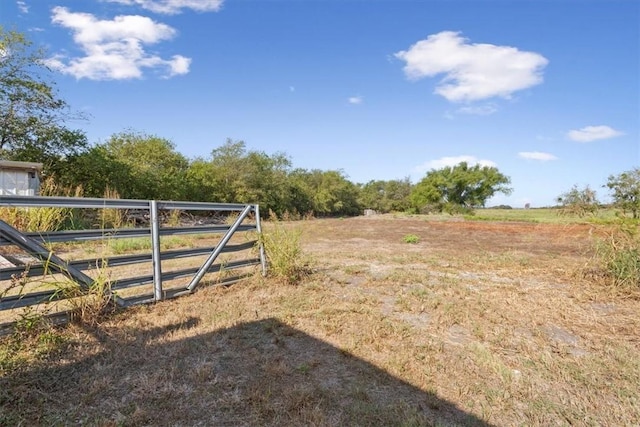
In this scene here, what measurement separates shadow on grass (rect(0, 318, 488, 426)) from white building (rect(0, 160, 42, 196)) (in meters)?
11.8

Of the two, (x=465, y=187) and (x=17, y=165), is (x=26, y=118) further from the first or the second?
(x=465, y=187)

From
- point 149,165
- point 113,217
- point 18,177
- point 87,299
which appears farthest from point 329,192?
point 87,299

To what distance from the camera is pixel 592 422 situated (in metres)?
2.06

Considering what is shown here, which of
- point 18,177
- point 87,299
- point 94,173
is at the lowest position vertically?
point 87,299

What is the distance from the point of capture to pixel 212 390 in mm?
2262

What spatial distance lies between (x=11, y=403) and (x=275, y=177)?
28682 mm

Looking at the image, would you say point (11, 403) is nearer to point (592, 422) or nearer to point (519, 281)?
point (592, 422)

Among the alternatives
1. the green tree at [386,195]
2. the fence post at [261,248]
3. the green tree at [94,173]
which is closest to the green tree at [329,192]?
the green tree at [386,195]

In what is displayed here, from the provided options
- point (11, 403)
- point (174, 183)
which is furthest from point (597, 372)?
point (174, 183)

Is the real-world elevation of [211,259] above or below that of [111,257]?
below

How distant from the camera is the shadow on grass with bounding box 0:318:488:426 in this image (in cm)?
198

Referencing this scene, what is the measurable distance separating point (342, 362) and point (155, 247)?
2.44m

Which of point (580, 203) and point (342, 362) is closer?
point (342, 362)

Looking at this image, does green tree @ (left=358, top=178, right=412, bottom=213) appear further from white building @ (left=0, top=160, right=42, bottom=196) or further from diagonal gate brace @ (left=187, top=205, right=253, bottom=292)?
diagonal gate brace @ (left=187, top=205, right=253, bottom=292)
